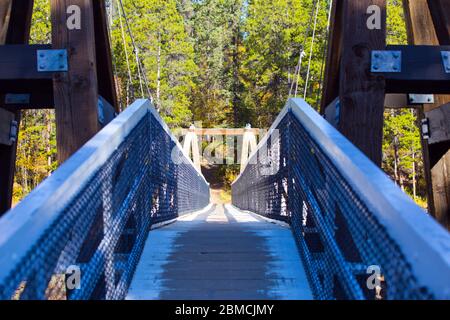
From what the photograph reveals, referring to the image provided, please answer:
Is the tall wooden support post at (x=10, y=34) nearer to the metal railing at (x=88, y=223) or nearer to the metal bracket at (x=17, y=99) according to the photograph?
the metal bracket at (x=17, y=99)

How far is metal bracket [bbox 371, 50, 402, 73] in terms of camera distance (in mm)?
3465

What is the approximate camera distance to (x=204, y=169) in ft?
119

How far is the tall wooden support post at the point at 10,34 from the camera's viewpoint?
448 centimetres

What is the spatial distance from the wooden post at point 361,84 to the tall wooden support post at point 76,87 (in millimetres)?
A: 1577

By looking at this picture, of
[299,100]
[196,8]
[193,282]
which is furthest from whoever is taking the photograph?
[196,8]

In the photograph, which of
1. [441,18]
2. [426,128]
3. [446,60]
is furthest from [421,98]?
[446,60]

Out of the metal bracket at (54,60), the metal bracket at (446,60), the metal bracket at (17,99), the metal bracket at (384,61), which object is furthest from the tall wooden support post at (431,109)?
the metal bracket at (17,99)

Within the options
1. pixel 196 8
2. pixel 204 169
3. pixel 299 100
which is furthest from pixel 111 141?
pixel 196 8

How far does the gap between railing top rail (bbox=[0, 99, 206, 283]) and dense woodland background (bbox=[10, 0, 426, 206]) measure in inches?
473

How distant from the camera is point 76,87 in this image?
11.9 ft

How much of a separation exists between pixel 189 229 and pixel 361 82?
Result: 1.58 m

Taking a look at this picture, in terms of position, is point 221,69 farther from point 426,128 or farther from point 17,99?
point 426,128
